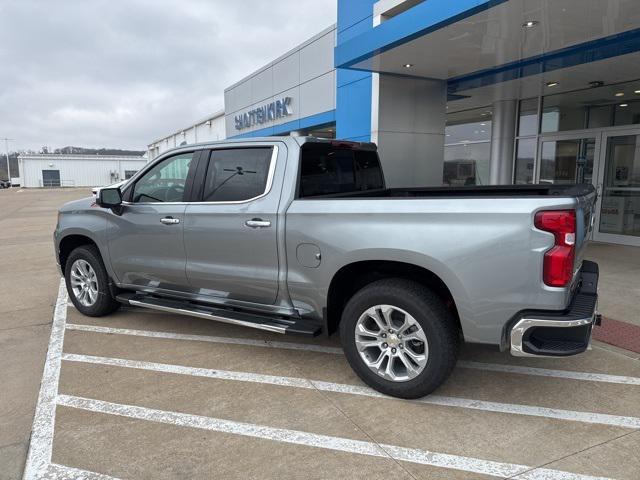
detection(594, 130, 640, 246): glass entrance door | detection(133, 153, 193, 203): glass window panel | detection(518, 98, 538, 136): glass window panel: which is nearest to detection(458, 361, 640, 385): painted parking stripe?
detection(133, 153, 193, 203): glass window panel

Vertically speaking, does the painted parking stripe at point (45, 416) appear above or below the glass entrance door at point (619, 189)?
below

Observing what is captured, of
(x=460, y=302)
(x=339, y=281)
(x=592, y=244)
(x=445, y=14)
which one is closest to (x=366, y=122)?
(x=445, y=14)

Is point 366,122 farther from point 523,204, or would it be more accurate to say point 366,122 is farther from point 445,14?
point 523,204

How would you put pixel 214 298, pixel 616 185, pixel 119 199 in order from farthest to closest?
pixel 616 185, pixel 119 199, pixel 214 298

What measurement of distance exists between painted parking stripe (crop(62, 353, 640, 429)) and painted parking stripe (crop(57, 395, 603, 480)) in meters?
0.63

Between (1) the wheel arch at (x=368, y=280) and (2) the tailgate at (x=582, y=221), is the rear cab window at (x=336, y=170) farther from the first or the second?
(2) the tailgate at (x=582, y=221)

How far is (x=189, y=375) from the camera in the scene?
407 cm

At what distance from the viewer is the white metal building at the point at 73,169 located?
7594 cm

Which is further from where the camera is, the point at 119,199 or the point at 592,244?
the point at 592,244

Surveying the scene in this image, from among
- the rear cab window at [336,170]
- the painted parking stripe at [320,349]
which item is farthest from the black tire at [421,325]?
the rear cab window at [336,170]

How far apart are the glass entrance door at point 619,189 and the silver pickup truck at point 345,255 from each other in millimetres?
6711

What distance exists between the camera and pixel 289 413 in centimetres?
343

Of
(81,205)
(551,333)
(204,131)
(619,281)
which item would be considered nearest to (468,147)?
(619,281)

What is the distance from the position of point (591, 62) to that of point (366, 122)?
151 inches
